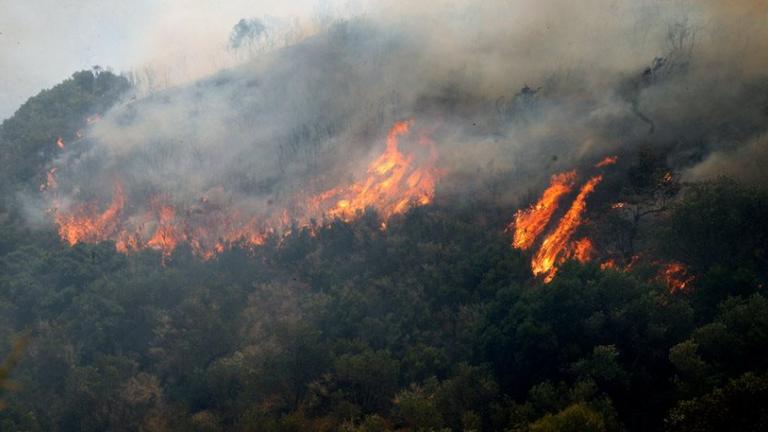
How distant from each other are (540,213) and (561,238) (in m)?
10.2

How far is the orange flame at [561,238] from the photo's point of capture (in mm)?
112812

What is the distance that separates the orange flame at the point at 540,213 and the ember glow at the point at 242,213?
2365 centimetres

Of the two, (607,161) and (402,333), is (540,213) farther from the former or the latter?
(402,333)

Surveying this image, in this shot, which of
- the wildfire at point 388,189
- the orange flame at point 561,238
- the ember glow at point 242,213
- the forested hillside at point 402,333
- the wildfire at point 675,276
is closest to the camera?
the forested hillside at point 402,333

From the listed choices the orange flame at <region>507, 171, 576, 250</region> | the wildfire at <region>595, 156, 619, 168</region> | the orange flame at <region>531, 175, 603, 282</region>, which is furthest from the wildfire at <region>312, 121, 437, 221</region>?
the wildfire at <region>595, 156, 619, 168</region>

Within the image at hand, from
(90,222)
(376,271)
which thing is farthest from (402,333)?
(90,222)

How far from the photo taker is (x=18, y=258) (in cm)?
14612

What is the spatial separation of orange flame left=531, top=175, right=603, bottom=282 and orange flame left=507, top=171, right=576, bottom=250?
3411 millimetres

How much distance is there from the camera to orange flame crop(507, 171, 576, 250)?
123312mm

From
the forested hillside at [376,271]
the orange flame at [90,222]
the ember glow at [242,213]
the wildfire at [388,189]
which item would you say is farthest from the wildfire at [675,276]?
the orange flame at [90,222]

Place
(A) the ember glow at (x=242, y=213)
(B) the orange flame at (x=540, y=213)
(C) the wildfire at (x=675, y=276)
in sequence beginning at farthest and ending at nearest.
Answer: (A) the ember glow at (x=242, y=213) → (B) the orange flame at (x=540, y=213) → (C) the wildfire at (x=675, y=276)

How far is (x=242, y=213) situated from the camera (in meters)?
165

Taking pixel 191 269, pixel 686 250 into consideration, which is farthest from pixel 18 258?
pixel 686 250

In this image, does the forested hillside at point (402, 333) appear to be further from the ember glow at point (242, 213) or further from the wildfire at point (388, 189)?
the ember glow at point (242, 213)
